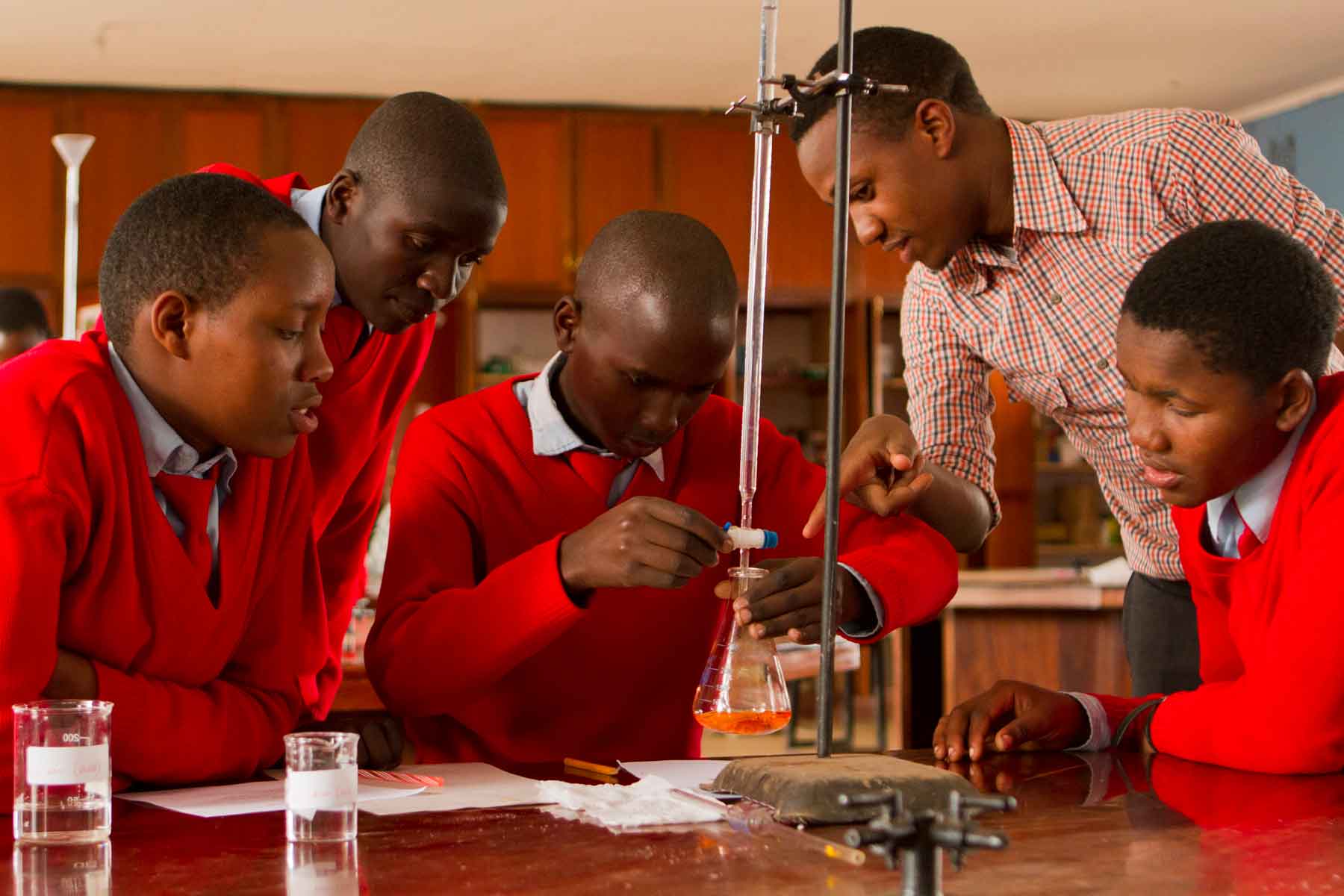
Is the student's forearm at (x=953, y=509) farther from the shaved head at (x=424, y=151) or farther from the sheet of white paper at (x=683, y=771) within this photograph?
the shaved head at (x=424, y=151)

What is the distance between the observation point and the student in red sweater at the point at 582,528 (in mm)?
1586

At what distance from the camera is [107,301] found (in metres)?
1.44

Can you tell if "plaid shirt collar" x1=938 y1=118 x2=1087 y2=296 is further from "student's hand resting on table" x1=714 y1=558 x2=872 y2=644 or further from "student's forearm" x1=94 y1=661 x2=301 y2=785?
"student's forearm" x1=94 y1=661 x2=301 y2=785

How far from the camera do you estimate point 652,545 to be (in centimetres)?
145

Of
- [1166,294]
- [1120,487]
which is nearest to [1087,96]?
[1120,487]

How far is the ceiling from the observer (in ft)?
18.3

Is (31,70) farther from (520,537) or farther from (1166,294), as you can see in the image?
(1166,294)

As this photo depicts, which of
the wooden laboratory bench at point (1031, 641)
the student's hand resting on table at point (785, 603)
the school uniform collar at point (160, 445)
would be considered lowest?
the wooden laboratory bench at point (1031, 641)

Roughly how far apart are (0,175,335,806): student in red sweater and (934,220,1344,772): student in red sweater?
0.73 m

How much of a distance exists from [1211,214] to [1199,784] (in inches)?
32.1

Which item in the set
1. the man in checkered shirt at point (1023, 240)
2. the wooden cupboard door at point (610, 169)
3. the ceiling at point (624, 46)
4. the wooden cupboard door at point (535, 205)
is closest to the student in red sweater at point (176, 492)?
the man in checkered shirt at point (1023, 240)

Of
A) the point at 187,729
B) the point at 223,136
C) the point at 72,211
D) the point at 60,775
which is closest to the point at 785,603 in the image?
the point at 187,729

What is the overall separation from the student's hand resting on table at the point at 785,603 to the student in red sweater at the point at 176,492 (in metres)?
0.46

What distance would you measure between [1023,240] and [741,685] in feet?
2.94
